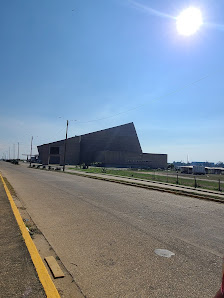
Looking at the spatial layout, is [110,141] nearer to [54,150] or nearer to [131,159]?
[131,159]

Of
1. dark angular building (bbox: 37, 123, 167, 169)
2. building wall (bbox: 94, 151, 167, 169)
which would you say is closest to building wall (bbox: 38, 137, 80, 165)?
dark angular building (bbox: 37, 123, 167, 169)

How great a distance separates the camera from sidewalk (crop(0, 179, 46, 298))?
2.98m

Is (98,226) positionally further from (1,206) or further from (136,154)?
(136,154)

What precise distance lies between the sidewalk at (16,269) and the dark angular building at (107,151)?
80.8 m

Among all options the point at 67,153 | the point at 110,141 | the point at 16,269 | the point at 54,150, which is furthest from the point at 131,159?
the point at 16,269

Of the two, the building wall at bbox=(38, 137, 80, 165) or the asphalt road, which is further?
the building wall at bbox=(38, 137, 80, 165)

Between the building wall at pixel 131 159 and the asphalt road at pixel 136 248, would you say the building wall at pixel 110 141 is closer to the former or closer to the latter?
the building wall at pixel 131 159

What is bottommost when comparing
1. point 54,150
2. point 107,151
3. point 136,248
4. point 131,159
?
point 136,248

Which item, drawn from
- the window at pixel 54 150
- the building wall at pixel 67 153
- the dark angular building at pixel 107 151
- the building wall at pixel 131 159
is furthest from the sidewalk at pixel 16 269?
the window at pixel 54 150

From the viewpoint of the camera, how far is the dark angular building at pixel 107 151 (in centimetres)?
9081

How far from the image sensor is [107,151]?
8844 cm

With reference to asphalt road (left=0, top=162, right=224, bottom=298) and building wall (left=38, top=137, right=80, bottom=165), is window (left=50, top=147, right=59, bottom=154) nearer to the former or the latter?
building wall (left=38, top=137, right=80, bottom=165)

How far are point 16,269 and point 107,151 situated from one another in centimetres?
8491

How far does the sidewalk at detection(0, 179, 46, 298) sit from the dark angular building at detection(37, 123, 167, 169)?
265 ft
